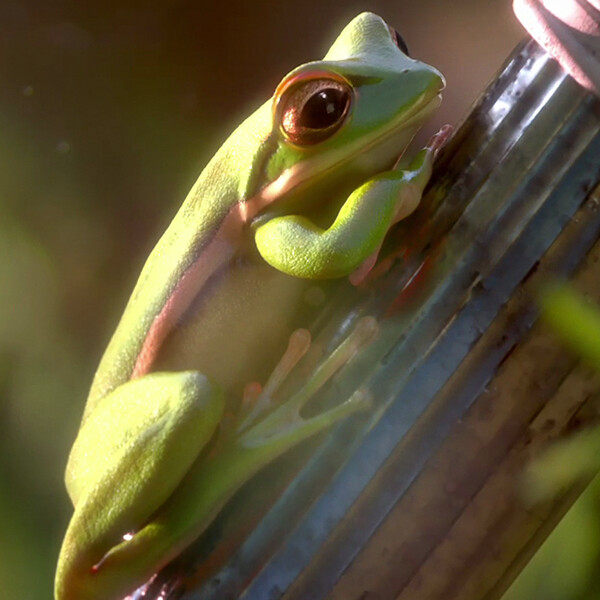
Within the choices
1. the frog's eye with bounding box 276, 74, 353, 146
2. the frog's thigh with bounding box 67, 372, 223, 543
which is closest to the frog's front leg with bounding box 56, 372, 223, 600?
the frog's thigh with bounding box 67, 372, 223, 543

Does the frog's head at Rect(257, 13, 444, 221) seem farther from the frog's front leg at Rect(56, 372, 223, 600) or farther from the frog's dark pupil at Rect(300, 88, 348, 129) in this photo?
the frog's front leg at Rect(56, 372, 223, 600)

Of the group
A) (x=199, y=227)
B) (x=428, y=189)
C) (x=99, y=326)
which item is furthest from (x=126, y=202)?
(x=428, y=189)

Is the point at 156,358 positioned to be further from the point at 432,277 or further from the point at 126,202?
the point at 126,202

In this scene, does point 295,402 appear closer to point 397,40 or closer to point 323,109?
point 323,109

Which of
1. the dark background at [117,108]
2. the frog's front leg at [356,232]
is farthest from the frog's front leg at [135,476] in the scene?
the dark background at [117,108]

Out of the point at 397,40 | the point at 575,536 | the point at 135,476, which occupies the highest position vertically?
the point at 397,40

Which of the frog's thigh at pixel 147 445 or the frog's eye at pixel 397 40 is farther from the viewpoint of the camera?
the frog's eye at pixel 397 40

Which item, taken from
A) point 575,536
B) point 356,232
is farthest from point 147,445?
point 575,536

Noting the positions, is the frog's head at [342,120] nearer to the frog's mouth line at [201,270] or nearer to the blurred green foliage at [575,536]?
the frog's mouth line at [201,270]
